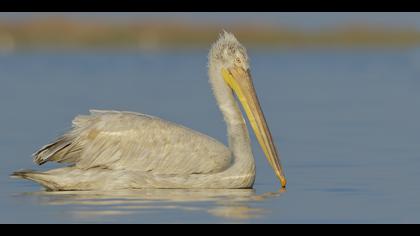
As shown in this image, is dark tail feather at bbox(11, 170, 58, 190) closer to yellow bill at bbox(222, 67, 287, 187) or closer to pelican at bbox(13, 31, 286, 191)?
pelican at bbox(13, 31, 286, 191)

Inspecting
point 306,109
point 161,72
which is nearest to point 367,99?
point 306,109

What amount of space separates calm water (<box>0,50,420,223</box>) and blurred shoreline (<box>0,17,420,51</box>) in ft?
44.4

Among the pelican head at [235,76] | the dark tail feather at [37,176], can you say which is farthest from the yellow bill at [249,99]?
the dark tail feather at [37,176]

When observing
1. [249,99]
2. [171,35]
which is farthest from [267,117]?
[171,35]

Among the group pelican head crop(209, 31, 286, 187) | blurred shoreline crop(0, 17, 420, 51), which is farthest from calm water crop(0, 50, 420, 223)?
blurred shoreline crop(0, 17, 420, 51)

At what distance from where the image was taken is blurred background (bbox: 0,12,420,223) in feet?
33.7

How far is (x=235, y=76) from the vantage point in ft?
40.0

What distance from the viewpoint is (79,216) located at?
9859mm

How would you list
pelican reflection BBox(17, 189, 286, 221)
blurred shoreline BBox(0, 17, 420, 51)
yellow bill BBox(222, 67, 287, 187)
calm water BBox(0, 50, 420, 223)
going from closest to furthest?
pelican reflection BBox(17, 189, 286, 221) < calm water BBox(0, 50, 420, 223) < yellow bill BBox(222, 67, 287, 187) < blurred shoreline BBox(0, 17, 420, 51)

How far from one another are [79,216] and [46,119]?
7.86m

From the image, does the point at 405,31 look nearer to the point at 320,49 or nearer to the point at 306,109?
the point at 320,49

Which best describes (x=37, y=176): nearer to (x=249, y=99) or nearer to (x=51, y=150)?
(x=51, y=150)

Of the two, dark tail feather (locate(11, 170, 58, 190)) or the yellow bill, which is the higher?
the yellow bill

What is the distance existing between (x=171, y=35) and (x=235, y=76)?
39.5 meters
